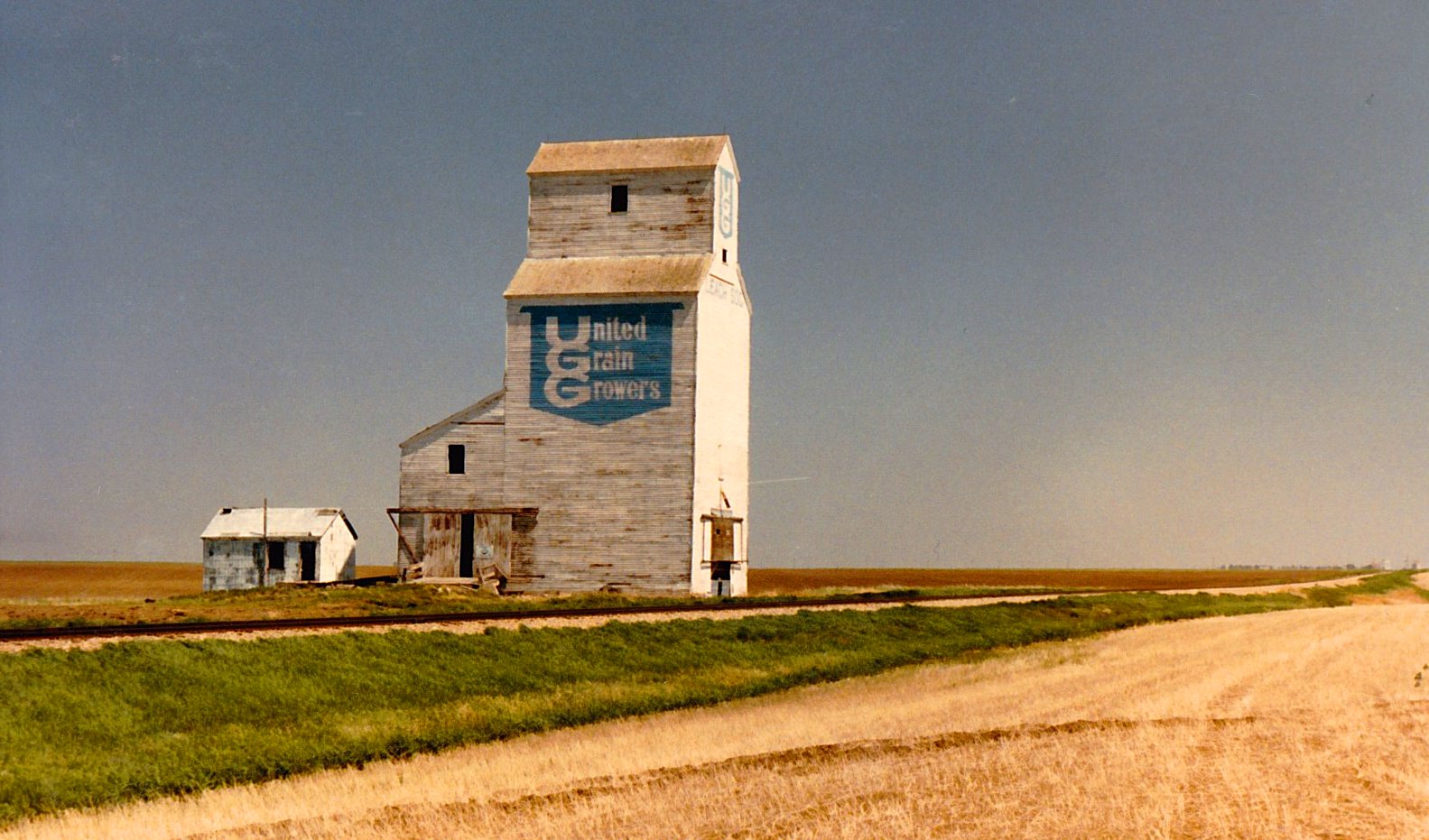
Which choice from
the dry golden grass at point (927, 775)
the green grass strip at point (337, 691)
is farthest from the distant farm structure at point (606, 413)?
the dry golden grass at point (927, 775)

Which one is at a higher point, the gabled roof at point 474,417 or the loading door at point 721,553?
the gabled roof at point 474,417

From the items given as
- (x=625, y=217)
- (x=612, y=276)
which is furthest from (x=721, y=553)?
(x=625, y=217)

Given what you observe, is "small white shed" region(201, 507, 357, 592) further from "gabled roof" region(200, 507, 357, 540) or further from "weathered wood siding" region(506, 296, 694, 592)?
"weathered wood siding" region(506, 296, 694, 592)

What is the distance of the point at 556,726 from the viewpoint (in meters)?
24.7

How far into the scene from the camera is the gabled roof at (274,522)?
206 ft

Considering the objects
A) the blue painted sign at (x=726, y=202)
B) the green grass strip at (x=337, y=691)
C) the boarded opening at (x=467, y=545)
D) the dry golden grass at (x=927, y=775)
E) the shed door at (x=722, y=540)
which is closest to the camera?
the dry golden grass at (x=927, y=775)

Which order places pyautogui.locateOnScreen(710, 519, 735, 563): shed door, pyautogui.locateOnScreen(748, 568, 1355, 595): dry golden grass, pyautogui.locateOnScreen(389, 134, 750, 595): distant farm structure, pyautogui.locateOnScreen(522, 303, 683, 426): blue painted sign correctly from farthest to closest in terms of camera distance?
pyautogui.locateOnScreen(748, 568, 1355, 595): dry golden grass → pyautogui.locateOnScreen(710, 519, 735, 563): shed door → pyautogui.locateOnScreen(522, 303, 683, 426): blue painted sign → pyautogui.locateOnScreen(389, 134, 750, 595): distant farm structure

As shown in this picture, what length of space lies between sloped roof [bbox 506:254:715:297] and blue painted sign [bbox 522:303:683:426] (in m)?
0.61

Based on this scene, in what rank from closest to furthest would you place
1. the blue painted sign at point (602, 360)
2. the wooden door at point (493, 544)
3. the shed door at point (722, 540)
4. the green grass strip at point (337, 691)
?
the green grass strip at point (337, 691) → the blue painted sign at point (602, 360) → the wooden door at point (493, 544) → the shed door at point (722, 540)

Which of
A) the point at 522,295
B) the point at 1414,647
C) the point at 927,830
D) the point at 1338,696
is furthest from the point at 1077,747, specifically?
the point at 522,295

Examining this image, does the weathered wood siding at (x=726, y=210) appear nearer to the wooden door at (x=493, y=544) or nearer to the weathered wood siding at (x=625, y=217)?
the weathered wood siding at (x=625, y=217)

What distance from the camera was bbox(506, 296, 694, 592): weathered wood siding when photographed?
174 feet

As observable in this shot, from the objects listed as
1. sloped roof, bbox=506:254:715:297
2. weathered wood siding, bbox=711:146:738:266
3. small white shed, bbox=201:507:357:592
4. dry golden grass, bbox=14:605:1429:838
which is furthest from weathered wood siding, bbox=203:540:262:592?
dry golden grass, bbox=14:605:1429:838

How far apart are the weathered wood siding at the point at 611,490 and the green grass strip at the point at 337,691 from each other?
15.6m
